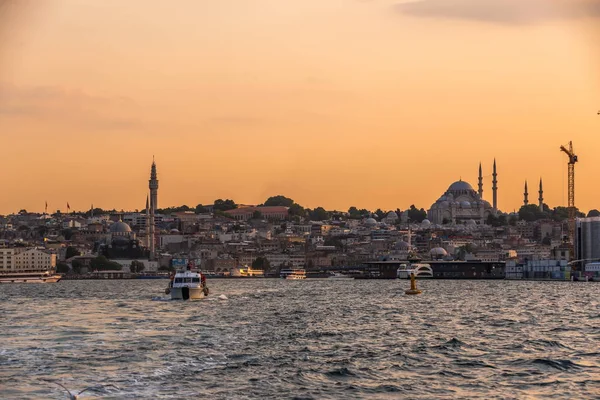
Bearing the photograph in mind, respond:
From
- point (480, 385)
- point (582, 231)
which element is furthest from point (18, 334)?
point (582, 231)

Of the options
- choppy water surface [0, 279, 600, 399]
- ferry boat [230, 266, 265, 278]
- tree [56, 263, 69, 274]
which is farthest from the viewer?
tree [56, 263, 69, 274]

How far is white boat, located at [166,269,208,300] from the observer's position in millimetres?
58250

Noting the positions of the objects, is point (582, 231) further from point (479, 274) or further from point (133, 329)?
point (133, 329)

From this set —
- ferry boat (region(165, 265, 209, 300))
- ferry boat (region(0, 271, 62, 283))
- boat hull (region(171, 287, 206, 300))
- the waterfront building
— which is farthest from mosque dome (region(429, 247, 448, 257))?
boat hull (region(171, 287, 206, 300))

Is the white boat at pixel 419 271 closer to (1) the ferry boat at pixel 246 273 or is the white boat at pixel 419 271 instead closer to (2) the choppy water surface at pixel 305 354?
(1) the ferry boat at pixel 246 273

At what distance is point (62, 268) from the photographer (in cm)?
17000

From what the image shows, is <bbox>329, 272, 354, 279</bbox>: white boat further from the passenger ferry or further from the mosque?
the mosque

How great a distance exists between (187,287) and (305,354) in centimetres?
3031

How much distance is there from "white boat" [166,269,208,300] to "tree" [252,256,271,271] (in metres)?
118

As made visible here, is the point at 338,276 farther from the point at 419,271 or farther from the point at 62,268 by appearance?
the point at 62,268

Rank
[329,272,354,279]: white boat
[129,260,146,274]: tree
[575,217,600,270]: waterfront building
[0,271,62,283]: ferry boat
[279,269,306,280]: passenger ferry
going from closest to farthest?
1. [575,217,600,270]: waterfront building
2. [0,271,62,283]: ferry boat
3. [279,269,306,280]: passenger ferry
4. [329,272,354,279]: white boat
5. [129,260,146,274]: tree

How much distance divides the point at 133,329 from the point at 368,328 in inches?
265

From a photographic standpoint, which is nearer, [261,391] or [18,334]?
[261,391]

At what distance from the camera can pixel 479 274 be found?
132 metres
